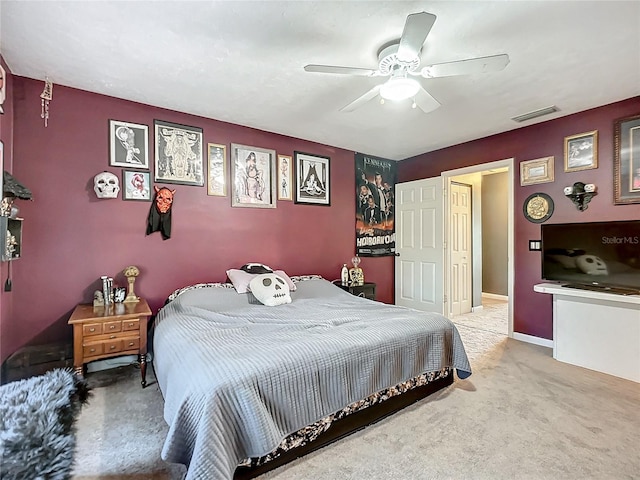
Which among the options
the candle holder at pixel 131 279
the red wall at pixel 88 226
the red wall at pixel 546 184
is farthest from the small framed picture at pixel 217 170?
the red wall at pixel 546 184

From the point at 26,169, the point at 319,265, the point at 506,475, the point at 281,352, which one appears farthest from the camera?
the point at 319,265

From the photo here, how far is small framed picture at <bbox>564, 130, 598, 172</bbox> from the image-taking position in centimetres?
322

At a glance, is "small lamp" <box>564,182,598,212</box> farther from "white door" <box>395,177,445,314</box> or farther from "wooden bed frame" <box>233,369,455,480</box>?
"wooden bed frame" <box>233,369,455,480</box>

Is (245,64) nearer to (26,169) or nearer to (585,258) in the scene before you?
(26,169)

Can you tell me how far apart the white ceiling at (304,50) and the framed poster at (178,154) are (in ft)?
0.72

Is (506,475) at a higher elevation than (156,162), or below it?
below

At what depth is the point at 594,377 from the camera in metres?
2.76

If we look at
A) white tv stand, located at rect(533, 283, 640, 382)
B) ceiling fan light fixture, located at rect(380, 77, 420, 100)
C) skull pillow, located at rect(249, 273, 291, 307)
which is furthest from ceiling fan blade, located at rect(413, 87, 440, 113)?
white tv stand, located at rect(533, 283, 640, 382)

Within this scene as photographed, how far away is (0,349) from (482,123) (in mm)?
4969

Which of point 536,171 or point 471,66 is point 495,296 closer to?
point 536,171

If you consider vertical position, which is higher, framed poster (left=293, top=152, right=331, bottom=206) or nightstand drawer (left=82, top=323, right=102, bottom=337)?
framed poster (left=293, top=152, right=331, bottom=206)

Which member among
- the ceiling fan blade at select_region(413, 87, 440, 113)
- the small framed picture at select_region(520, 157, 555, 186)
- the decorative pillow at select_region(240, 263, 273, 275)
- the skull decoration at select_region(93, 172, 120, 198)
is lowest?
the decorative pillow at select_region(240, 263, 273, 275)

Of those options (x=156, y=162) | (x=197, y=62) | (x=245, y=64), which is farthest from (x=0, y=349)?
(x=245, y=64)

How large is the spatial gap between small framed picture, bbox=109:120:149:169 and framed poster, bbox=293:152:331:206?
5.81 ft
